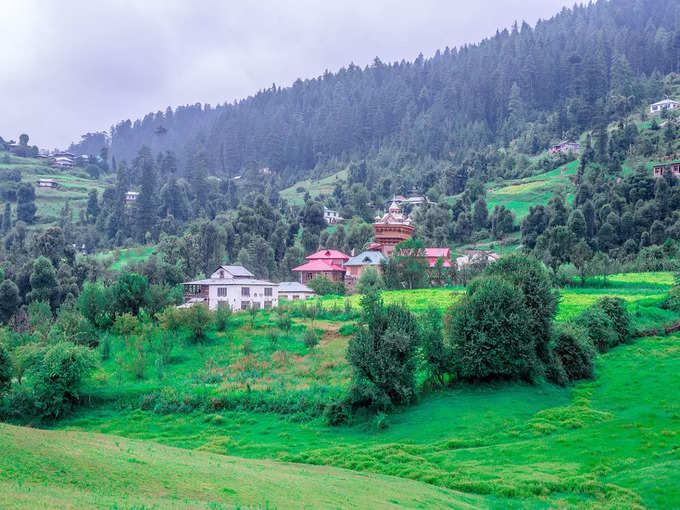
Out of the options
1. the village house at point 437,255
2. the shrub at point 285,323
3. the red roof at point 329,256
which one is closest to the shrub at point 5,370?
the shrub at point 285,323

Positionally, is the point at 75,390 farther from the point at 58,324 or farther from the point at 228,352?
the point at 58,324

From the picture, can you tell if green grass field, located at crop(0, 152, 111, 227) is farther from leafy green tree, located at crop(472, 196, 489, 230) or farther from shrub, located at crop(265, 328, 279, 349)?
shrub, located at crop(265, 328, 279, 349)

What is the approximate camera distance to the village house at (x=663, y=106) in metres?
130

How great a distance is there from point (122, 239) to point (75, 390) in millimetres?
91463

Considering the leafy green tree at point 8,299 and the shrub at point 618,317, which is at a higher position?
the leafy green tree at point 8,299

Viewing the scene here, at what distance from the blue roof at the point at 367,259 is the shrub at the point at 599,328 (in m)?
43.4

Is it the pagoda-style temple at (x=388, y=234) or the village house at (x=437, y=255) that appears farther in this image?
the pagoda-style temple at (x=388, y=234)

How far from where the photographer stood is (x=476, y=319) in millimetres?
Answer: 39156

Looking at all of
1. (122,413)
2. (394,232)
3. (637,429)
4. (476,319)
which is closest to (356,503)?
(637,429)

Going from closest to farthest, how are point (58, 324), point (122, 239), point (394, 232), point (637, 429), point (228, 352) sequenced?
point (637, 429) < point (228, 352) < point (58, 324) < point (394, 232) < point (122, 239)

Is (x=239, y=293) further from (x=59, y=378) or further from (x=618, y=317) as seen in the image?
(x=618, y=317)

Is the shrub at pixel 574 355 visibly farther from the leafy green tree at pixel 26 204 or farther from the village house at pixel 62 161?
the village house at pixel 62 161

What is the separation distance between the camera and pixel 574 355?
133ft

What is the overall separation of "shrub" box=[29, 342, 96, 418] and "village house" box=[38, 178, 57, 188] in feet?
444
